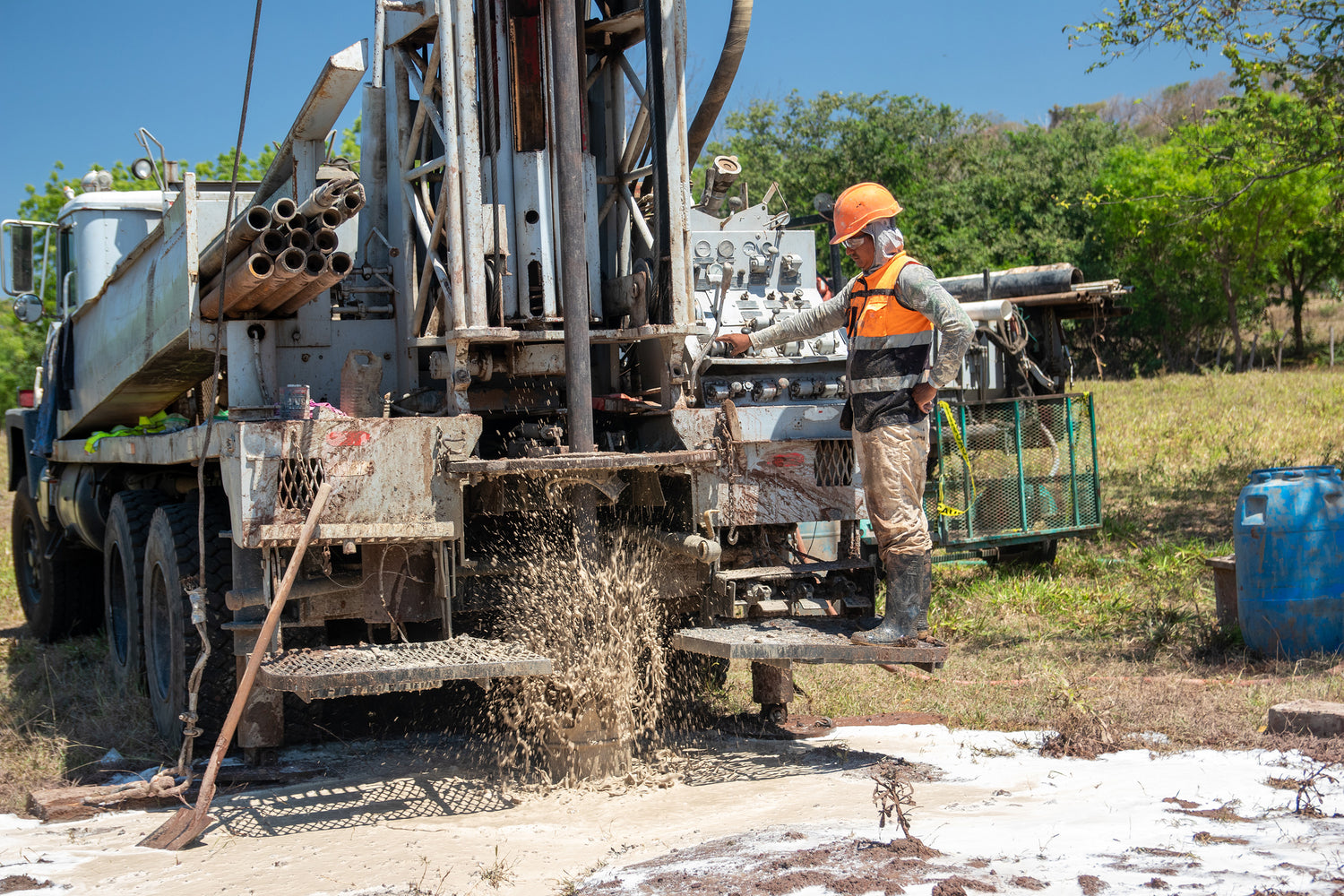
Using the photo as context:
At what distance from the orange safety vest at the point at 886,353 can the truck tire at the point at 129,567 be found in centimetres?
361

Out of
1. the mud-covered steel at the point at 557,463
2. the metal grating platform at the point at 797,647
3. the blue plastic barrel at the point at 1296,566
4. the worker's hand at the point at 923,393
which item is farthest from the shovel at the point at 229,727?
the blue plastic barrel at the point at 1296,566

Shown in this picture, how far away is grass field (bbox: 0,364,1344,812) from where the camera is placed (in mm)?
5738

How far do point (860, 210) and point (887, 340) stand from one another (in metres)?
0.55

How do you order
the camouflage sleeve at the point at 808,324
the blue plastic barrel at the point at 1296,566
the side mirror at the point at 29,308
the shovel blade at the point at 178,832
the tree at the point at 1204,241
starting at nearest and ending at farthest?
the shovel blade at the point at 178,832 < the camouflage sleeve at the point at 808,324 < the blue plastic barrel at the point at 1296,566 < the side mirror at the point at 29,308 < the tree at the point at 1204,241

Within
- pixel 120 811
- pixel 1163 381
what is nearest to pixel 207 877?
pixel 120 811

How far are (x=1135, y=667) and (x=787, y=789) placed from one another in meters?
2.62

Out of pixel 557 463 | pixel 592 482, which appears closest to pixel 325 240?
pixel 557 463

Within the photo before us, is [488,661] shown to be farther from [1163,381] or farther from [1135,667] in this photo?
[1163,381]

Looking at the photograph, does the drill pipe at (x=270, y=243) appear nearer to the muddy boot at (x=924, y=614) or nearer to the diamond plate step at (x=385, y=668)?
the diamond plate step at (x=385, y=668)

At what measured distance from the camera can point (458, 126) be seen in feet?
17.2

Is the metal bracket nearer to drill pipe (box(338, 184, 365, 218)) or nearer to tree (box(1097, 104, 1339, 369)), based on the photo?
drill pipe (box(338, 184, 365, 218))

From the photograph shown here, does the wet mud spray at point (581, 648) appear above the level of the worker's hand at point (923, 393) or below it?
below

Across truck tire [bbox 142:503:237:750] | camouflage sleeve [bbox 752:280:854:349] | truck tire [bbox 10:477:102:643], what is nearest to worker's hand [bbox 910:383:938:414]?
camouflage sleeve [bbox 752:280:854:349]

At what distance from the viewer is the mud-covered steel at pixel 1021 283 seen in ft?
34.6
